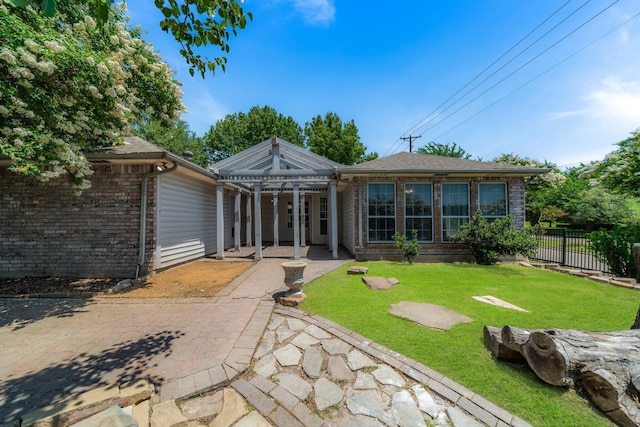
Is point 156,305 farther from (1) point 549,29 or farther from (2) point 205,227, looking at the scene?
(1) point 549,29

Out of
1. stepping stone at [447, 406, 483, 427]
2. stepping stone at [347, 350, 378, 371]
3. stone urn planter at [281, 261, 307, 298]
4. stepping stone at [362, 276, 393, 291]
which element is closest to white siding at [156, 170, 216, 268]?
stone urn planter at [281, 261, 307, 298]

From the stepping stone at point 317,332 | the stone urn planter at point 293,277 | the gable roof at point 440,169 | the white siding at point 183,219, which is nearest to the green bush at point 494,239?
the gable roof at point 440,169

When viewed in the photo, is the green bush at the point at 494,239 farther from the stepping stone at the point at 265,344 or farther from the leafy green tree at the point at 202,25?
the leafy green tree at the point at 202,25

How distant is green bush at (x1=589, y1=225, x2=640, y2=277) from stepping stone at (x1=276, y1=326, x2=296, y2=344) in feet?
30.1

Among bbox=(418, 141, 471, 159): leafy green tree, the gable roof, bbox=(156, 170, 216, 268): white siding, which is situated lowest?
bbox=(156, 170, 216, 268): white siding

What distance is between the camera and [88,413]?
1.99m

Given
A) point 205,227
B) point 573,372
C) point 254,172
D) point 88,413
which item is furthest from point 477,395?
point 205,227

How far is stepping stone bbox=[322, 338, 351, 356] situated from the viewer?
300 centimetres

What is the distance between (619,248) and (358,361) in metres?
8.83

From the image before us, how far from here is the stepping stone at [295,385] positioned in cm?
237

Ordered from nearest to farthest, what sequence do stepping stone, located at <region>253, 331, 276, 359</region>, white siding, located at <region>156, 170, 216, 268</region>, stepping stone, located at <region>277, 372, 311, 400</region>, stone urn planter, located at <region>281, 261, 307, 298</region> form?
stepping stone, located at <region>277, 372, 311, 400</region> → stepping stone, located at <region>253, 331, 276, 359</region> → stone urn planter, located at <region>281, 261, 307, 298</region> → white siding, located at <region>156, 170, 216, 268</region>

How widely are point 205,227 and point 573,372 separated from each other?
10.4 meters

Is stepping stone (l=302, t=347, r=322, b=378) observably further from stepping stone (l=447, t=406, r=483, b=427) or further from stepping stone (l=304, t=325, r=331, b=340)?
stepping stone (l=447, t=406, r=483, b=427)

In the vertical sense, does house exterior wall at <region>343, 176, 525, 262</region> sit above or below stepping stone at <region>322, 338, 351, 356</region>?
above
